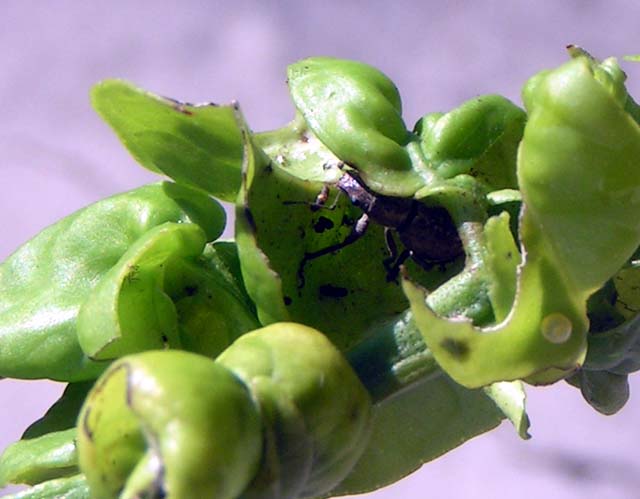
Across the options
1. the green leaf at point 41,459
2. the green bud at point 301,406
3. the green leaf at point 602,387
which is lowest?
the green leaf at point 602,387

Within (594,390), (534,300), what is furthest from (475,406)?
(534,300)

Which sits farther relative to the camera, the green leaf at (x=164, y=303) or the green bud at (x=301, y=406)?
the green leaf at (x=164, y=303)

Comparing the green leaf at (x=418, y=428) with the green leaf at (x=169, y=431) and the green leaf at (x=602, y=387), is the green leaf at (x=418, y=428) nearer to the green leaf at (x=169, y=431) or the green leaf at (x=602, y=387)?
the green leaf at (x=602, y=387)

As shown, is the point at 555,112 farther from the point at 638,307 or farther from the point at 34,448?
the point at 34,448

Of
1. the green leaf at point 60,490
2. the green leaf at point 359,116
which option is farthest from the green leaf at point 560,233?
the green leaf at point 60,490

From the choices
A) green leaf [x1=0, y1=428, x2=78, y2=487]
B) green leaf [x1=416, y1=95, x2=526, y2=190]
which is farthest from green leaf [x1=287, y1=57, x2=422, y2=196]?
green leaf [x1=0, y1=428, x2=78, y2=487]

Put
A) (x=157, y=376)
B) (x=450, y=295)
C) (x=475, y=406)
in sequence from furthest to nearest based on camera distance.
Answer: (x=475, y=406)
(x=450, y=295)
(x=157, y=376)
